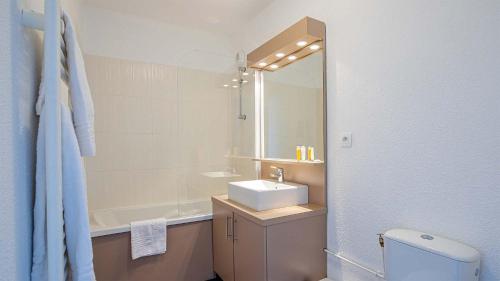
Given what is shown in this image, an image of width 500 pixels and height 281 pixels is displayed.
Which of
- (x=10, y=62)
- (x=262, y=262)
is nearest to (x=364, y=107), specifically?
(x=262, y=262)

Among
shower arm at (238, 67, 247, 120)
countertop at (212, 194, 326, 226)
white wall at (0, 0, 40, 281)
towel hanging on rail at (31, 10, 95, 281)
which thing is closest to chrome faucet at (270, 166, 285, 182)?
countertop at (212, 194, 326, 226)

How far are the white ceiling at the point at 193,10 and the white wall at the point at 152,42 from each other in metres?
0.09

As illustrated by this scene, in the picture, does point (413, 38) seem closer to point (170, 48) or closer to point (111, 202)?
point (170, 48)

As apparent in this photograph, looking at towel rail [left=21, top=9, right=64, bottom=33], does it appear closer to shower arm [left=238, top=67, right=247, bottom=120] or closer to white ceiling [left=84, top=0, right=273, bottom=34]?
white ceiling [left=84, top=0, right=273, bottom=34]

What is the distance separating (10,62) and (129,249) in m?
1.60

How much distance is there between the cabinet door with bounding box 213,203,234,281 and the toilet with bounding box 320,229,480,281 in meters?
1.10

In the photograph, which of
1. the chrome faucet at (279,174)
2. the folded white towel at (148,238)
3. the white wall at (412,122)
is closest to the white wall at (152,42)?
the chrome faucet at (279,174)

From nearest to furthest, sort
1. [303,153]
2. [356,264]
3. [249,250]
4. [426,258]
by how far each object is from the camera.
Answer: [426,258]
[356,264]
[249,250]
[303,153]

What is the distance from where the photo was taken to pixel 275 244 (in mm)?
1565

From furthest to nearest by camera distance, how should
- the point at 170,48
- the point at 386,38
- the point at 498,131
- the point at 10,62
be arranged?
the point at 170,48, the point at 386,38, the point at 498,131, the point at 10,62

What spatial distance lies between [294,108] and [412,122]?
99 cm

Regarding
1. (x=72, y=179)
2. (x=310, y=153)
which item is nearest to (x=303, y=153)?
(x=310, y=153)

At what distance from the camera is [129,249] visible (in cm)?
190

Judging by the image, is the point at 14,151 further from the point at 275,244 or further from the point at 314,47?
the point at 314,47
